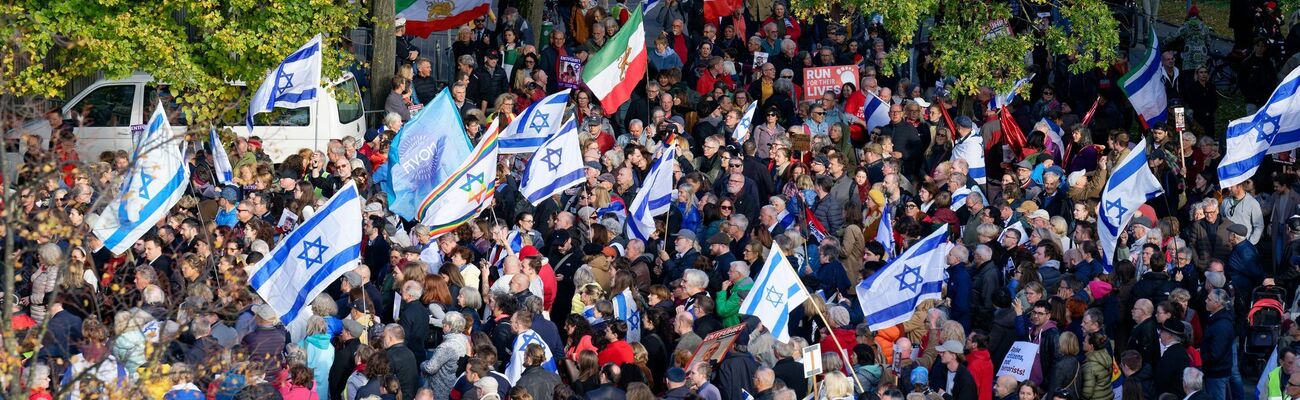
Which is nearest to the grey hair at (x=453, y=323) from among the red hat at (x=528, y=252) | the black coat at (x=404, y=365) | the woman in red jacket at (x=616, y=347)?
the black coat at (x=404, y=365)

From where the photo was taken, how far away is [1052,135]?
24.2 metres

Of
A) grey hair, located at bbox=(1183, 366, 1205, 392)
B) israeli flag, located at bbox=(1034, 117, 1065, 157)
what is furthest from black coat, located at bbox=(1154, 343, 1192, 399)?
israeli flag, located at bbox=(1034, 117, 1065, 157)

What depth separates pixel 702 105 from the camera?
2558 cm

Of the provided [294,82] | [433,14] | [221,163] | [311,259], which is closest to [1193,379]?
[311,259]

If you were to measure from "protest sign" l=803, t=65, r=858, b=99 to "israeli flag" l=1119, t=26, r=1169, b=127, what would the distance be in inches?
139

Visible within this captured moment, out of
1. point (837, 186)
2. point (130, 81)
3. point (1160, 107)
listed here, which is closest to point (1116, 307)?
point (837, 186)

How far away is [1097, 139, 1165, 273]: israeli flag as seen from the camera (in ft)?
63.1

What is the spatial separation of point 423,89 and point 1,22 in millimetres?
5415

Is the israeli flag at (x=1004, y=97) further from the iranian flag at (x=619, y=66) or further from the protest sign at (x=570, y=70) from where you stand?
the protest sign at (x=570, y=70)

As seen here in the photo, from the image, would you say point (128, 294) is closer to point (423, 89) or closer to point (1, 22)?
point (1, 22)

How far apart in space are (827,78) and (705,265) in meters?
8.69

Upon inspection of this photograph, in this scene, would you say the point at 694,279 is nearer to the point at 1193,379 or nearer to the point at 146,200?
the point at 1193,379

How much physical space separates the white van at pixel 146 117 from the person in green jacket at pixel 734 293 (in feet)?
25.9

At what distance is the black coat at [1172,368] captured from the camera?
1644cm
